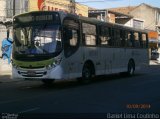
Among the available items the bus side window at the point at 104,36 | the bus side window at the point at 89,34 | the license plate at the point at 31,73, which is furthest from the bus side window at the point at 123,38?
the license plate at the point at 31,73

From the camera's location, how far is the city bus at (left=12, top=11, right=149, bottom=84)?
18.1 meters

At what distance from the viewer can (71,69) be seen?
758 inches

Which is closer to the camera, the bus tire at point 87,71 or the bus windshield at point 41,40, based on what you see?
the bus windshield at point 41,40

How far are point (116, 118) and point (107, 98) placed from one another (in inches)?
200

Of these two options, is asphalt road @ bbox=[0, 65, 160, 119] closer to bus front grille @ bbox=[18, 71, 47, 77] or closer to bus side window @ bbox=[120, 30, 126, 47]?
bus front grille @ bbox=[18, 71, 47, 77]

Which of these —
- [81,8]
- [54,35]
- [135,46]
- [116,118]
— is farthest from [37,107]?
[81,8]

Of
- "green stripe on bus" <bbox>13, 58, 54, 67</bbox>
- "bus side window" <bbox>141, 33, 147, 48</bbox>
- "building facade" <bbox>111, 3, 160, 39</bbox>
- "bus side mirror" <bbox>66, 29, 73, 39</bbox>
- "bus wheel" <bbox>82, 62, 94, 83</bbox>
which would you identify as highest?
"building facade" <bbox>111, 3, 160, 39</bbox>

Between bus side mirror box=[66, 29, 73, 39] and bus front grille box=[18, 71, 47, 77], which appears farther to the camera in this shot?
bus side mirror box=[66, 29, 73, 39]

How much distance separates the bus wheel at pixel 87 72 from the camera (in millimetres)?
20531

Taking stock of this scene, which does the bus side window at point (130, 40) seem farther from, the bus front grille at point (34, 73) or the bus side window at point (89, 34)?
the bus front grille at point (34, 73)

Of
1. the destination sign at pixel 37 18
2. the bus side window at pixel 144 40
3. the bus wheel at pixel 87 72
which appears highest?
the destination sign at pixel 37 18

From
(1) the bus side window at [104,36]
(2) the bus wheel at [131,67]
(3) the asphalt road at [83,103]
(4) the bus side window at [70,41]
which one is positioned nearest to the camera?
(3) the asphalt road at [83,103]

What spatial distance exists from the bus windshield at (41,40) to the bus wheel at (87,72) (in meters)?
2.70

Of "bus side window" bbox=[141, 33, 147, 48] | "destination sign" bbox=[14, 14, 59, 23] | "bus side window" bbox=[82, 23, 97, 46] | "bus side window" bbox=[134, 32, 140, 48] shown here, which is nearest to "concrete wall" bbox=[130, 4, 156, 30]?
"bus side window" bbox=[141, 33, 147, 48]
